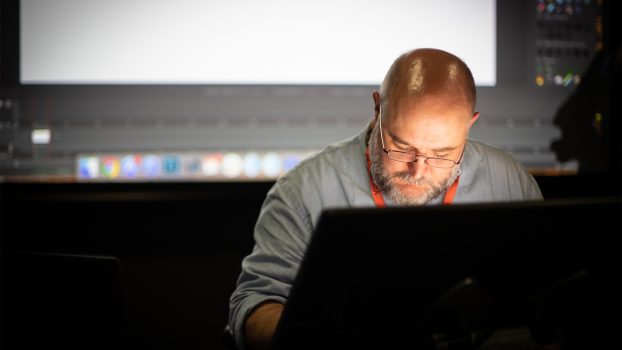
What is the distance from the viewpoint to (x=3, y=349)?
100cm

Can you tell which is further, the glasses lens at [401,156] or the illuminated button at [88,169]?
the illuminated button at [88,169]

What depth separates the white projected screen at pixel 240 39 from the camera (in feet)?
6.61

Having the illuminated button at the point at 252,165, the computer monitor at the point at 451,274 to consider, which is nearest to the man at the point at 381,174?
the computer monitor at the point at 451,274

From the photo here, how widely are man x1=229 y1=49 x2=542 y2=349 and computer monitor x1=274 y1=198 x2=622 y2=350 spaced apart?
1.52ft

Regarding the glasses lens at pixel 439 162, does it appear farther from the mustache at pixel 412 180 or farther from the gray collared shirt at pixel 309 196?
the gray collared shirt at pixel 309 196

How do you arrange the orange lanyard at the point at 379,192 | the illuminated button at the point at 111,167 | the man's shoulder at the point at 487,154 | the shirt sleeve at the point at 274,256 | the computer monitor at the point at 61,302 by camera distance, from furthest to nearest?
the illuminated button at the point at 111,167 < the man's shoulder at the point at 487,154 < the orange lanyard at the point at 379,192 < the shirt sleeve at the point at 274,256 < the computer monitor at the point at 61,302

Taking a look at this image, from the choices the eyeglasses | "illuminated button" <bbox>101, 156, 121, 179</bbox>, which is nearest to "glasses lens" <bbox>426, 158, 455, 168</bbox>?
the eyeglasses

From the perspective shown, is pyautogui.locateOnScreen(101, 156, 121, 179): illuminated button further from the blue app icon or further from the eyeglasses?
the eyeglasses

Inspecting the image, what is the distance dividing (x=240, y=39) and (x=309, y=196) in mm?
866

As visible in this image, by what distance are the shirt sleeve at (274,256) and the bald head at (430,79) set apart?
0.32m

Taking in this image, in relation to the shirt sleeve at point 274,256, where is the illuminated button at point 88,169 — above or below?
above

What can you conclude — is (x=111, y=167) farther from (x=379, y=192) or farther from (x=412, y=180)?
(x=412, y=180)

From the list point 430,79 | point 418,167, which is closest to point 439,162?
point 418,167

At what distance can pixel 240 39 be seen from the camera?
6.75 feet
